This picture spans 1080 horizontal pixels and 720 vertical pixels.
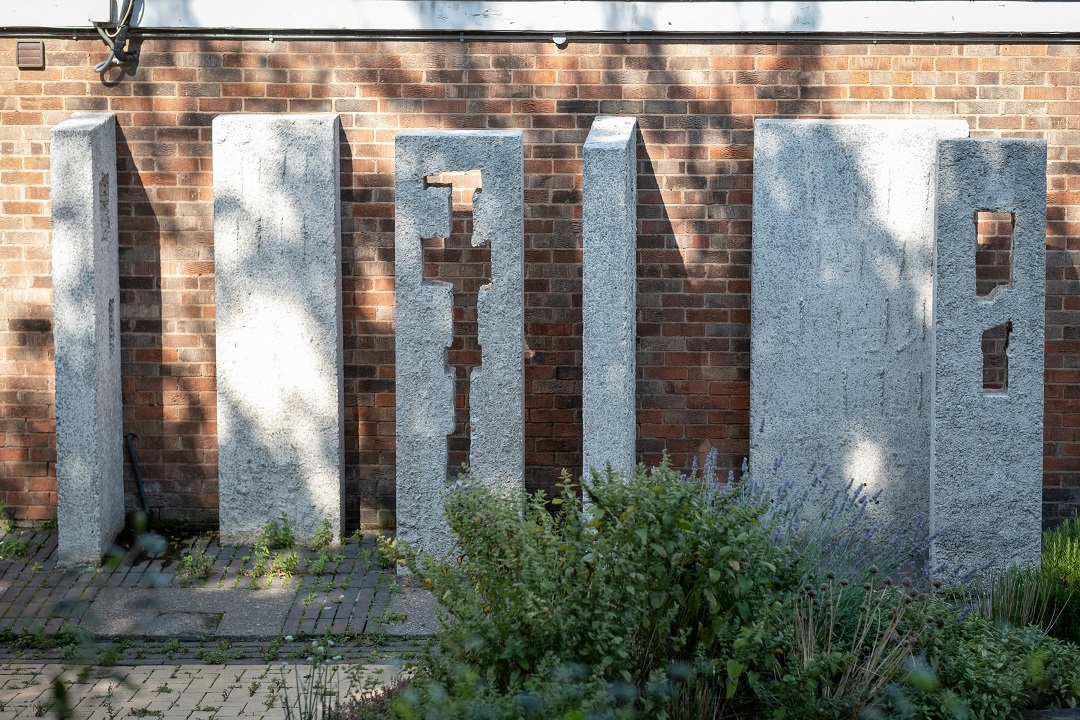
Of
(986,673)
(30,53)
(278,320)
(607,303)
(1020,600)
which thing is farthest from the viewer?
(30,53)

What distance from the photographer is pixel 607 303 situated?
271 inches

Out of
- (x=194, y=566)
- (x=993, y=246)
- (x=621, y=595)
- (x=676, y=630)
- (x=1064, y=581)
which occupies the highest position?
(x=993, y=246)

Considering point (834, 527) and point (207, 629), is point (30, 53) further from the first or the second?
point (834, 527)

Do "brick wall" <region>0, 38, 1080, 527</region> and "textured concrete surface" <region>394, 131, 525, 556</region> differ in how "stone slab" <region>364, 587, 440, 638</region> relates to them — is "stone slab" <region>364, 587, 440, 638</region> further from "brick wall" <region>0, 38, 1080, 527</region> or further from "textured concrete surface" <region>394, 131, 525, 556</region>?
"brick wall" <region>0, 38, 1080, 527</region>

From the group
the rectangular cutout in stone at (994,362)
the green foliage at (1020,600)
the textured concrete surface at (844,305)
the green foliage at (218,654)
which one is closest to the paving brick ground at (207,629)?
the green foliage at (218,654)

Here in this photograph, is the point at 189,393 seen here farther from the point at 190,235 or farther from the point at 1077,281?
the point at 1077,281

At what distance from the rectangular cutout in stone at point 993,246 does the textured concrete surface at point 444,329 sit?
273 cm

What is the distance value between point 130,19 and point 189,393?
2.26 metres

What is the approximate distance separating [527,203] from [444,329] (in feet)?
3.85

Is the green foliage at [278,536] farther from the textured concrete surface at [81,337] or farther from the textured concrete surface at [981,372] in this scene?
the textured concrete surface at [981,372]

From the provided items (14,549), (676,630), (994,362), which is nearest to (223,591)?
(14,549)

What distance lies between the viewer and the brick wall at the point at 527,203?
301 inches

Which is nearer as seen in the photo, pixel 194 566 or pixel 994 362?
pixel 194 566

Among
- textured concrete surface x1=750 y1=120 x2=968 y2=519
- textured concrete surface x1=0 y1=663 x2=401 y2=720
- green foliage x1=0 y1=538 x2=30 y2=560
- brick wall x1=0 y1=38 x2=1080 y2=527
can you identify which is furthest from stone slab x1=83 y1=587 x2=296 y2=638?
textured concrete surface x1=750 y1=120 x2=968 y2=519
